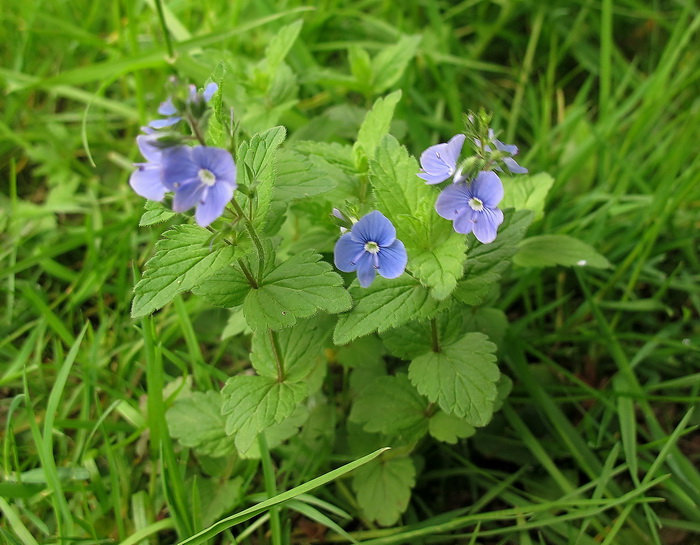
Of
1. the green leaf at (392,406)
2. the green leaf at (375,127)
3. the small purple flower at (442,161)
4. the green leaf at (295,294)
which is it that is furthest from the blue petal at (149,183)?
the green leaf at (392,406)

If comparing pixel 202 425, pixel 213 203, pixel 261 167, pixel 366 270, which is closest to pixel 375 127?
pixel 261 167

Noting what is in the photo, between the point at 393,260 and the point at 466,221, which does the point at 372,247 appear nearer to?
the point at 393,260

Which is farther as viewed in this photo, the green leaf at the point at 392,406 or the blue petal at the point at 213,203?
the green leaf at the point at 392,406

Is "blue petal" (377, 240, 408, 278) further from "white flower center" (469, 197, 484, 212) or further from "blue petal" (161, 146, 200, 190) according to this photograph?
"blue petal" (161, 146, 200, 190)

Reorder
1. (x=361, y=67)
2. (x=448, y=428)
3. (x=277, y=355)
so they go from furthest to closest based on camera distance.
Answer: (x=361, y=67), (x=448, y=428), (x=277, y=355)

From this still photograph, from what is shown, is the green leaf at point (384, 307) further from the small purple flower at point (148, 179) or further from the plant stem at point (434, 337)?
the small purple flower at point (148, 179)

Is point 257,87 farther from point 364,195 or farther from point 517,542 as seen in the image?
point 517,542
